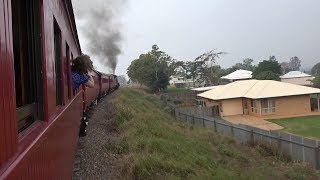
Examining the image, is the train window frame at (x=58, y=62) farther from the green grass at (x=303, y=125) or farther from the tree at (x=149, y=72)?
the tree at (x=149, y=72)

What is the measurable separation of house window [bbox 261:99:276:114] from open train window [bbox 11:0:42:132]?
39147 mm

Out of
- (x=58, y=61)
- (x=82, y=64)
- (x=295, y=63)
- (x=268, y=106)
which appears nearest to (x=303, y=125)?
(x=268, y=106)

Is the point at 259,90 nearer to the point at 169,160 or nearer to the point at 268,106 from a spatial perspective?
the point at 268,106

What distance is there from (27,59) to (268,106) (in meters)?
39.6

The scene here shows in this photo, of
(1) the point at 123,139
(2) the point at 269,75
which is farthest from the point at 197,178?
(2) the point at 269,75

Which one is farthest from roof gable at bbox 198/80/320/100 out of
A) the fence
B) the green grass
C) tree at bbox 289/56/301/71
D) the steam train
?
tree at bbox 289/56/301/71

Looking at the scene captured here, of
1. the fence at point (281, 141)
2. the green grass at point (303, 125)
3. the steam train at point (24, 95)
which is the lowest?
the green grass at point (303, 125)

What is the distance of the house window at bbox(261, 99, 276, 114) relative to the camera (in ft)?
133

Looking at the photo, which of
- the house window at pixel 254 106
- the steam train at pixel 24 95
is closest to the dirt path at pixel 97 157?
the steam train at pixel 24 95

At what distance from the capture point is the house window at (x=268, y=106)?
133 feet

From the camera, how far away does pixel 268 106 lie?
40.5 meters

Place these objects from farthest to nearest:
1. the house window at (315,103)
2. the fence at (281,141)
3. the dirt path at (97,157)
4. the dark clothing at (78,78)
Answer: the house window at (315,103)
the fence at (281,141)
the dirt path at (97,157)
the dark clothing at (78,78)

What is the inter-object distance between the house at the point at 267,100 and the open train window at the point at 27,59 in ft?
126

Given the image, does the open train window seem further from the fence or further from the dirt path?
the fence
